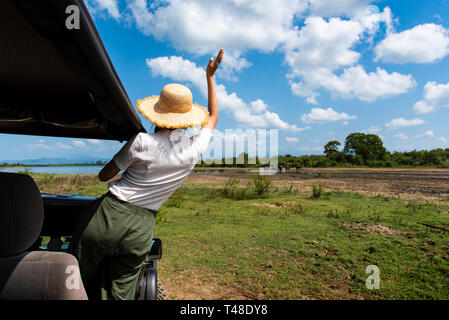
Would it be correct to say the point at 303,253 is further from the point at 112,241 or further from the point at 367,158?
the point at 367,158

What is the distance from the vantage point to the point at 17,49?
127 cm

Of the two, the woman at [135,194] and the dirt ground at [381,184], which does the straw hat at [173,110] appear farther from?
the dirt ground at [381,184]

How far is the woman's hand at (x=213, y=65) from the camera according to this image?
1682 millimetres

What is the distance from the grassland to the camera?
11.4 ft

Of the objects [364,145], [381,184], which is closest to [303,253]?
[381,184]

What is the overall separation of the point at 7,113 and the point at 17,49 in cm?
116

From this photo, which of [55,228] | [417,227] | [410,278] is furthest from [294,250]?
[55,228]

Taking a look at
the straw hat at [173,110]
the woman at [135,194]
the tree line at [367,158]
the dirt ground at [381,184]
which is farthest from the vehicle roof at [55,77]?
the tree line at [367,158]

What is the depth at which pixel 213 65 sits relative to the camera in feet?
5.61

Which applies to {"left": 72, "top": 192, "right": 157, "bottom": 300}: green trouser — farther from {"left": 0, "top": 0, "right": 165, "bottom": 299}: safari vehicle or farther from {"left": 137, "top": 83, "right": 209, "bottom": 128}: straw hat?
{"left": 137, "top": 83, "right": 209, "bottom": 128}: straw hat

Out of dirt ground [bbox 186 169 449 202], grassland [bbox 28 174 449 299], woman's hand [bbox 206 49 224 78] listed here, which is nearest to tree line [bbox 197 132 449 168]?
dirt ground [bbox 186 169 449 202]

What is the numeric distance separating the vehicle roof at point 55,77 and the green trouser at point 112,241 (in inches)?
20.1

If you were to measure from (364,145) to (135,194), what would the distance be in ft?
224

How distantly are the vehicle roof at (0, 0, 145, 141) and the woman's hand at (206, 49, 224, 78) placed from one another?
51cm
